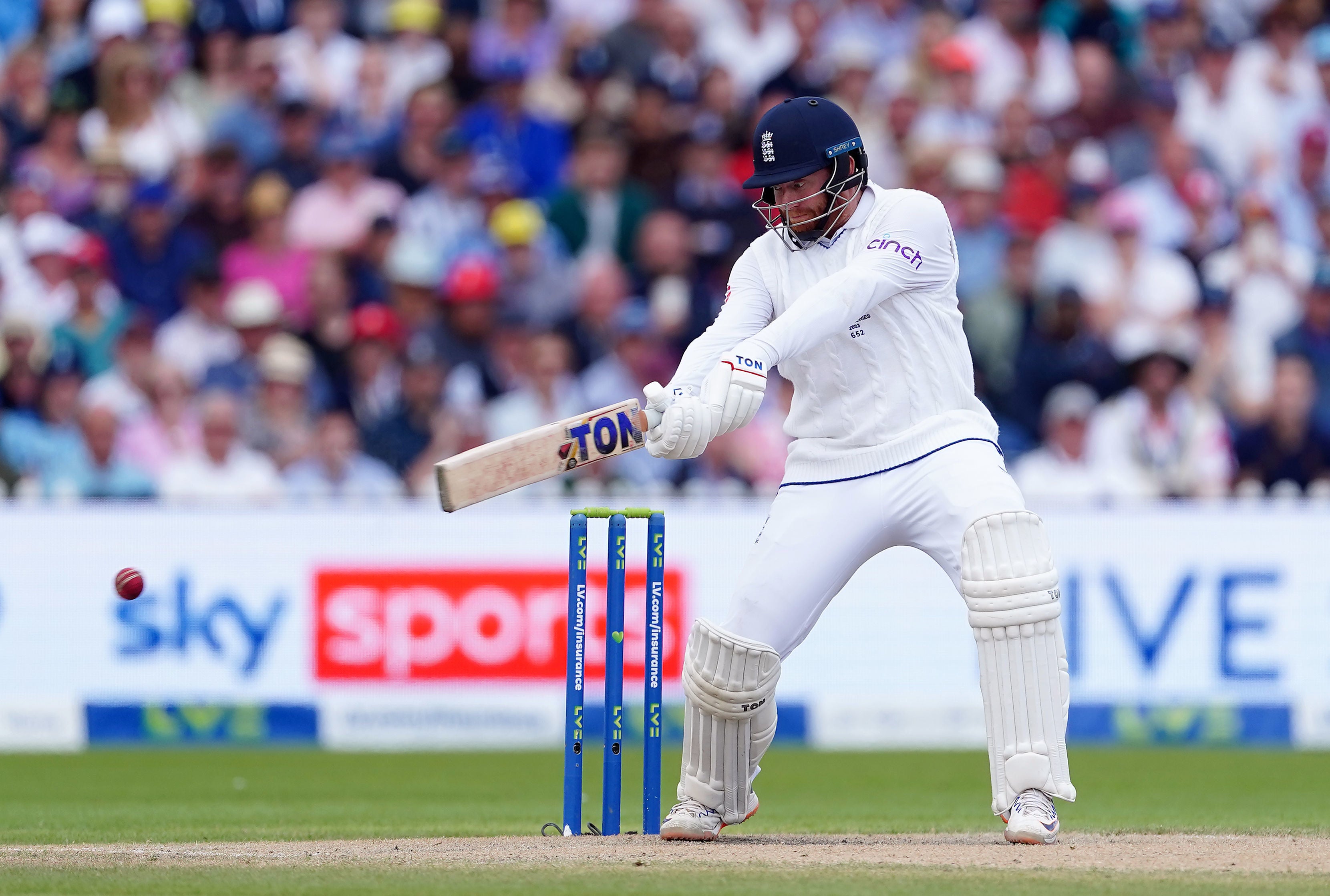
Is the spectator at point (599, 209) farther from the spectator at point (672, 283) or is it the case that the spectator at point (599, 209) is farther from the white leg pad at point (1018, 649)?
the white leg pad at point (1018, 649)

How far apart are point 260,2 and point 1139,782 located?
27.4ft

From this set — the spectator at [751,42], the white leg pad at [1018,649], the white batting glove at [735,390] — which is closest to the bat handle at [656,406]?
the white batting glove at [735,390]

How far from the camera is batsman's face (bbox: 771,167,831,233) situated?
625cm

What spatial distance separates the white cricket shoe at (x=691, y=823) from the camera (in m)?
6.33

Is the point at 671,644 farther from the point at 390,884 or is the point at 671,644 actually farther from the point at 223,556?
the point at 390,884

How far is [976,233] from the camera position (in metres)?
12.8

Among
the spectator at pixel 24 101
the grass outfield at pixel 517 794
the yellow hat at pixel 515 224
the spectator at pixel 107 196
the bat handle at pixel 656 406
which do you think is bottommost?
the grass outfield at pixel 517 794

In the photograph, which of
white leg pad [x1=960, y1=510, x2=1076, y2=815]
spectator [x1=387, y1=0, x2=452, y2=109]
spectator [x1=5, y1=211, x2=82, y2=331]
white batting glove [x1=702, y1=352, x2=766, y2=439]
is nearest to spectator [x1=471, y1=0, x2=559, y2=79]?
spectator [x1=387, y1=0, x2=452, y2=109]

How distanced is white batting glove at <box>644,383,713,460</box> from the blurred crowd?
16.7 feet

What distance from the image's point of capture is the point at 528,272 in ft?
41.3

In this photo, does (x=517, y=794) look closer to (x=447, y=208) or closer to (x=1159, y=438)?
(x=1159, y=438)

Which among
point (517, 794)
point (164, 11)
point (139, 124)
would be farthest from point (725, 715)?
point (164, 11)

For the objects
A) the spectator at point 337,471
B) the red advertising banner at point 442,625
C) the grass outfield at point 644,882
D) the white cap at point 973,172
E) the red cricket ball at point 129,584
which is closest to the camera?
the grass outfield at point 644,882

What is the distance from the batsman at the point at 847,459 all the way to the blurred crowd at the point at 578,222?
475cm
